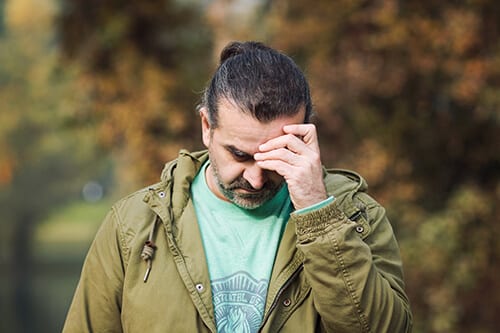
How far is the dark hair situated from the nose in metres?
0.15

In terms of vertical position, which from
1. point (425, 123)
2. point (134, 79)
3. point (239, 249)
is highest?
point (134, 79)

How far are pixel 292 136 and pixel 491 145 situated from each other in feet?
22.3

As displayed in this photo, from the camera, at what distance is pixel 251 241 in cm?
284

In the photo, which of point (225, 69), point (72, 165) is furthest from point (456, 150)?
point (72, 165)

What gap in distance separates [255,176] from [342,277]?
0.40 metres

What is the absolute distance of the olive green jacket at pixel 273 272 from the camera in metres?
2.58

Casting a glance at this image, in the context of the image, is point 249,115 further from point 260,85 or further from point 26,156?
point 26,156

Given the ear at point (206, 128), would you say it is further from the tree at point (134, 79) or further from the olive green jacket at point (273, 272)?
the tree at point (134, 79)

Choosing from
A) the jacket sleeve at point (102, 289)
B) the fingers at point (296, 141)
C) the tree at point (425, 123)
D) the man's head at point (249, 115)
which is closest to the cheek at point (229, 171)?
the man's head at point (249, 115)

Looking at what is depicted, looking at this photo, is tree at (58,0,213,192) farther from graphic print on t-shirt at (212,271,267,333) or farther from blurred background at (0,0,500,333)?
graphic print on t-shirt at (212,271,267,333)

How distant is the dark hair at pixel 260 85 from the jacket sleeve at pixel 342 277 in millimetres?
335

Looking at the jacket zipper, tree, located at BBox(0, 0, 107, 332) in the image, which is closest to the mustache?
the jacket zipper

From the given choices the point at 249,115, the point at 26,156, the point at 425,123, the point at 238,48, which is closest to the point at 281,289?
the point at 249,115

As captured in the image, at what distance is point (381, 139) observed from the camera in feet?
30.8
